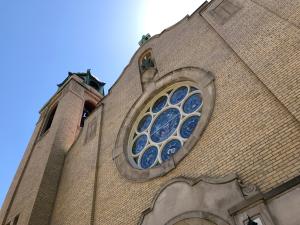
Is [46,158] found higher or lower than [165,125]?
higher

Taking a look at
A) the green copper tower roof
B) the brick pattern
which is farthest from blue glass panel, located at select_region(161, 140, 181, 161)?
the green copper tower roof

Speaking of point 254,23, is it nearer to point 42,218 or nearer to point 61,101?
point 42,218

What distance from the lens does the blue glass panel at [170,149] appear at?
7.46 metres

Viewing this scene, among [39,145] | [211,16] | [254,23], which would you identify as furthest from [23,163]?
[254,23]

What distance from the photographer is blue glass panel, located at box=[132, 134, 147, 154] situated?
8708 millimetres

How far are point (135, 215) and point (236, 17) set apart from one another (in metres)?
5.62

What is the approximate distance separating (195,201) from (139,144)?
3602mm

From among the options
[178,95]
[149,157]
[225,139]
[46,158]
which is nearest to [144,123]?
[178,95]

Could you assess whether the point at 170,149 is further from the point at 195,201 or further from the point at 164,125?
the point at 195,201

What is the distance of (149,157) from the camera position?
26.6ft

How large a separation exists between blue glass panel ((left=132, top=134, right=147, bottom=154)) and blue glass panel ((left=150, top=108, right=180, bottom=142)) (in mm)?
292

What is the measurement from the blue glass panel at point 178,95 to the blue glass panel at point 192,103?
1.19 feet

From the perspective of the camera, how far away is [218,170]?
18.9ft

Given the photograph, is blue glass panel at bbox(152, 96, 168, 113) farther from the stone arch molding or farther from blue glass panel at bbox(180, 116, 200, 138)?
the stone arch molding
